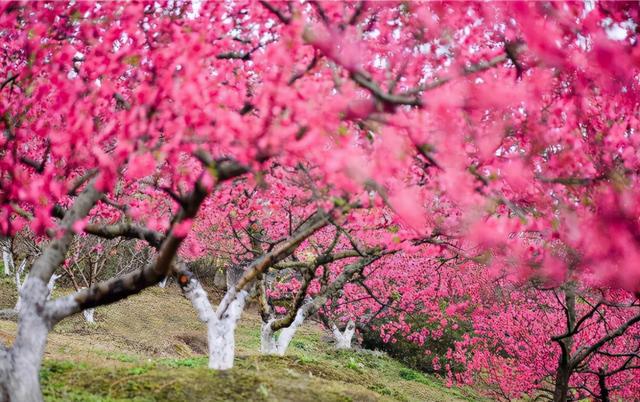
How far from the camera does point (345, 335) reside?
2361 centimetres

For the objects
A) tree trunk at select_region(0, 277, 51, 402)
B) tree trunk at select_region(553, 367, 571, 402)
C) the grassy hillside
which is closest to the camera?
tree trunk at select_region(0, 277, 51, 402)

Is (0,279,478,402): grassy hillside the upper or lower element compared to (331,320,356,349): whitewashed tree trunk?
lower

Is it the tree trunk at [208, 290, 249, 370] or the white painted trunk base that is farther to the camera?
the white painted trunk base

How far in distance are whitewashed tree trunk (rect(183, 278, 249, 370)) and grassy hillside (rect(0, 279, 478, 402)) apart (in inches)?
11.6

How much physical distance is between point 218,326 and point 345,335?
1617cm

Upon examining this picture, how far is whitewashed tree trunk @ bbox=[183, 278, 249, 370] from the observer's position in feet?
26.7

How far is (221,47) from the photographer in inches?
287

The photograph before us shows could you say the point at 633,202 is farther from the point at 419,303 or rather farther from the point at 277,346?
the point at 419,303

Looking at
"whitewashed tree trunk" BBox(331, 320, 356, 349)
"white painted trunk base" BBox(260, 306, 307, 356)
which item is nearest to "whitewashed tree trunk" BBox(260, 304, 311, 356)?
"white painted trunk base" BBox(260, 306, 307, 356)

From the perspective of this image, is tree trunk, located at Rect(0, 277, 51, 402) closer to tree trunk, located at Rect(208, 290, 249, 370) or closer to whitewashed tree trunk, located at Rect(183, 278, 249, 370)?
whitewashed tree trunk, located at Rect(183, 278, 249, 370)

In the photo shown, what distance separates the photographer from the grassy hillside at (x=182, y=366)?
6805 mm

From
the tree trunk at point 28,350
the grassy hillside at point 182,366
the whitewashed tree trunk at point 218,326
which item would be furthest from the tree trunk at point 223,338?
the tree trunk at point 28,350

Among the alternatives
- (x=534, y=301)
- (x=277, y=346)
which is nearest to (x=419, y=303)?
(x=534, y=301)

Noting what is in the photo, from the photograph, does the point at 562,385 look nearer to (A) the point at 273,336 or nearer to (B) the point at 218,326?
(B) the point at 218,326
